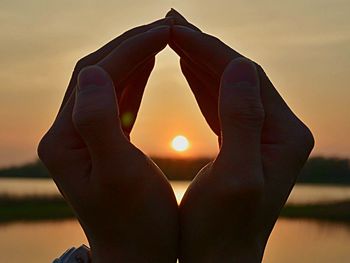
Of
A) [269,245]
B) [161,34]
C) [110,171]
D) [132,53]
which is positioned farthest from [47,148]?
[269,245]

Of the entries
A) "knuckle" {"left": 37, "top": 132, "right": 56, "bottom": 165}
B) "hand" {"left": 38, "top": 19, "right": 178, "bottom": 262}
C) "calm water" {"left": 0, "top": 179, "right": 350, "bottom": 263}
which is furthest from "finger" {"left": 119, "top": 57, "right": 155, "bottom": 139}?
"calm water" {"left": 0, "top": 179, "right": 350, "bottom": 263}

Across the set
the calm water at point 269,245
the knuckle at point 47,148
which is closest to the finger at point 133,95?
the knuckle at point 47,148

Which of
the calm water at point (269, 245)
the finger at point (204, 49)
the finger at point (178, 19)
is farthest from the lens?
the calm water at point (269, 245)

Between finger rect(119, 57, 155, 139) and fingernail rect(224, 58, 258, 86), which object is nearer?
fingernail rect(224, 58, 258, 86)

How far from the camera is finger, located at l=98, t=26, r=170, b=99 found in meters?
1.77

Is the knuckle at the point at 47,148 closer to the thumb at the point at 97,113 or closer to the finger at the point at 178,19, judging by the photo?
the thumb at the point at 97,113

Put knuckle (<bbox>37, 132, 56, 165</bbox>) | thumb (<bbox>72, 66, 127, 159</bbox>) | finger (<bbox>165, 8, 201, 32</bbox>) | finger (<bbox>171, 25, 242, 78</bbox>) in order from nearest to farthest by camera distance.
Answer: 1. thumb (<bbox>72, 66, 127, 159</bbox>)
2. knuckle (<bbox>37, 132, 56, 165</bbox>)
3. finger (<bbox>171, 25, 242, 78</bbox>)
4. finger (<bbox>165, 8, 201, 32</bbox>)

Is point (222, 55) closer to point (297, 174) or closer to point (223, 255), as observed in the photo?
point (297, 174)

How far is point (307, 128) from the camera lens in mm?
1837

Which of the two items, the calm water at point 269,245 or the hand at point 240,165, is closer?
the hand at point 240,165

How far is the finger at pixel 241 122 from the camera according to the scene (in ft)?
5.42

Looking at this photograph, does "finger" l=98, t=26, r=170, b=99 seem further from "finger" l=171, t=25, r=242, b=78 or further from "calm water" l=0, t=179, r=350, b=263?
"calm water" l=0, t=179, r=350, b=263

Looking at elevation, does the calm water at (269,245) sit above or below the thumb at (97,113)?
above

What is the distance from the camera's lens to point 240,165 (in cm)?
165
